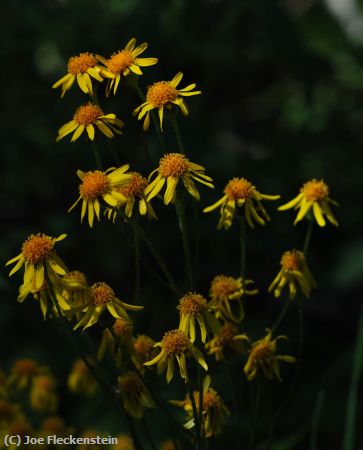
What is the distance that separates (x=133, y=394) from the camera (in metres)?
1.62

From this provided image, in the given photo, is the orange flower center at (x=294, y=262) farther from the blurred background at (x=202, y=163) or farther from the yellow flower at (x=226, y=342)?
the blurred background at (x=202, y=163)

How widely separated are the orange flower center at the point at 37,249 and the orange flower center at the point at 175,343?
258mm

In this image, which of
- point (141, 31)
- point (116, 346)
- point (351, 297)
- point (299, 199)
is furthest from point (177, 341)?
point (351, 297)

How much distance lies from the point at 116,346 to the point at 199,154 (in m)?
2.12

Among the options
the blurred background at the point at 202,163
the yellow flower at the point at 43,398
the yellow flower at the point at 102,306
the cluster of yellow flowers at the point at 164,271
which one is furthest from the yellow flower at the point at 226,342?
the blurred background at the point at 202,163

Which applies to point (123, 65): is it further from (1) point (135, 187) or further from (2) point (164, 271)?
(2) point (164, 271)

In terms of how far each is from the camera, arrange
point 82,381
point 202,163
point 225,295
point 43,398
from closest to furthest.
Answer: point 225,295 → point 82,381 → point 43,398 → point 202,163

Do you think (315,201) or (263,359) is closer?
(263,359)

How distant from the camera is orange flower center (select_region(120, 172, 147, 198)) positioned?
4.93ft

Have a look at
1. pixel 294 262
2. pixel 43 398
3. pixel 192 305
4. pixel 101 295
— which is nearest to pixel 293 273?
pixel 294 262

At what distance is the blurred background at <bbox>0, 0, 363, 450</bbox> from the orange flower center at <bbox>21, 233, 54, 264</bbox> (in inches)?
58.4

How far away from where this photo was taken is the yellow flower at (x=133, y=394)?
5.29ft

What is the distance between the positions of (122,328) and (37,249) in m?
0.22

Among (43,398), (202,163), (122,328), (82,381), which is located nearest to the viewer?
(122,328)
